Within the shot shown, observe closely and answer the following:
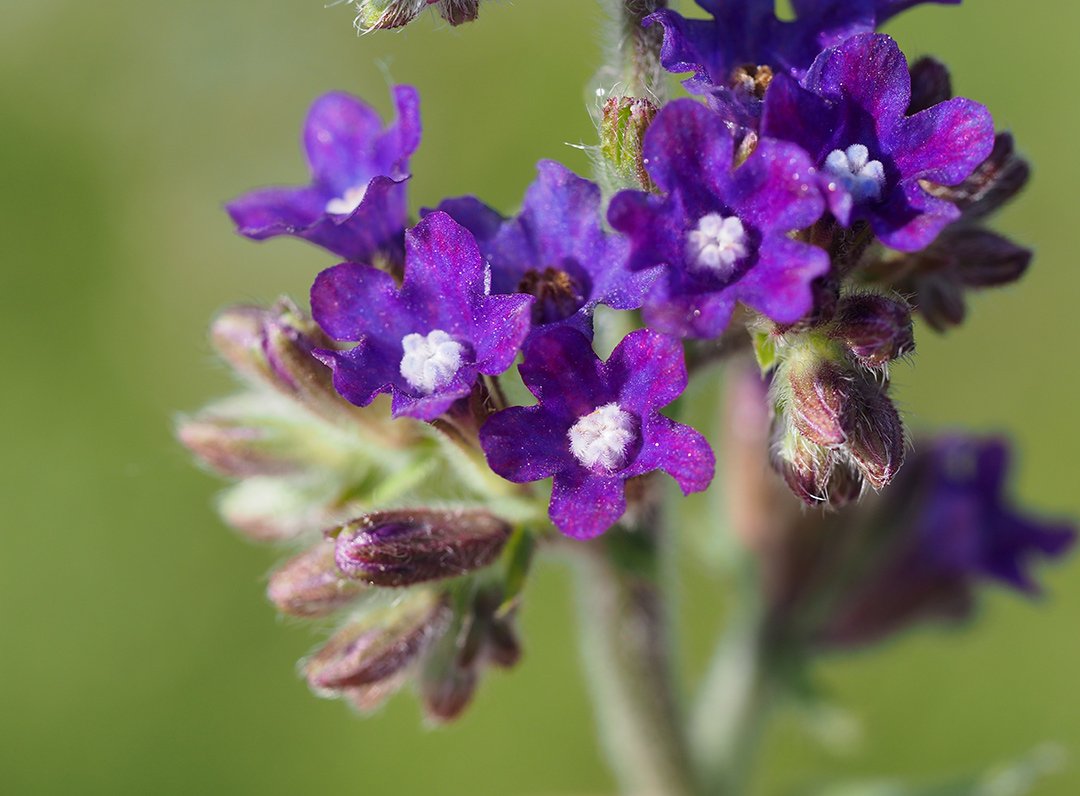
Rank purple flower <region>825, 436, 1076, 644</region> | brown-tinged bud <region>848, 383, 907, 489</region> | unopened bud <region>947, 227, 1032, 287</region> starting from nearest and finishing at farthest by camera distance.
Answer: brown-tinged bud <region>848, 383, 907, 489</region>
unopened bud <region>947, 227, 1032, 287</region>
purple flower <region>825, 436, 1076, 644</region>

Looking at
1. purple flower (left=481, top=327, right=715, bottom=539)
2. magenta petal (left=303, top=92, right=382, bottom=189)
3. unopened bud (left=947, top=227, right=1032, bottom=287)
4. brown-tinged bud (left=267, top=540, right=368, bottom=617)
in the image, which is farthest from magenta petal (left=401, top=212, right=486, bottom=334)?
unopened bud (left=947, top=227, right=1032, bottom=287)

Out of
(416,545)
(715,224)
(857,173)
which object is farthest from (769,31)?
(416,545)

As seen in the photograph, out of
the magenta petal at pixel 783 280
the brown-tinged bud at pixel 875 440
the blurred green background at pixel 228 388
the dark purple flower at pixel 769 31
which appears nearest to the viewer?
the magenta petal at pixel 783 280

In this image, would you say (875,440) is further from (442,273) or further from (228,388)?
(228,388)

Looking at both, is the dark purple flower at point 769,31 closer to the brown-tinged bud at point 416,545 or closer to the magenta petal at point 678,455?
the magenta petal at point 678,455

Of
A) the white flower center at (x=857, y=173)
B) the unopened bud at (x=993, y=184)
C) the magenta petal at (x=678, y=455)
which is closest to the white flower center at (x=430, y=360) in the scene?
the magenta petal at (x=678, y=455)

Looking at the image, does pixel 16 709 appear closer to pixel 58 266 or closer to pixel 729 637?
pixel 58 266

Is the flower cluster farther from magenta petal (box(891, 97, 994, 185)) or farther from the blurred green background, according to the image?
the blurred green background

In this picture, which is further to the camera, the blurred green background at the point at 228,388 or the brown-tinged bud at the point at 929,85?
the blurred green background at the point at 228,388

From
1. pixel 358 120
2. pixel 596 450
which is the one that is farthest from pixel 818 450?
pixel 358 120
